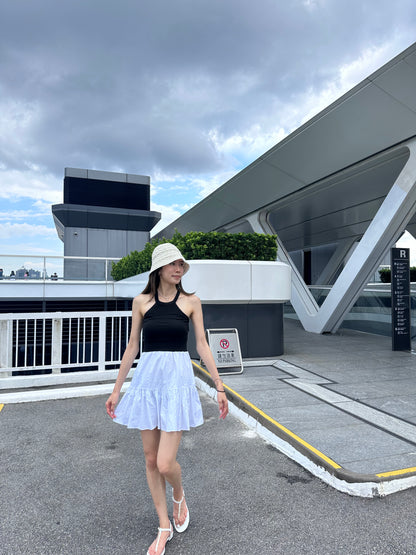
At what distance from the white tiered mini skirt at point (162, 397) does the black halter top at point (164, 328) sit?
47 mm

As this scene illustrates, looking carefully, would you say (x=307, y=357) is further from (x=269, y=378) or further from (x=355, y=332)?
(x=355, y=332)

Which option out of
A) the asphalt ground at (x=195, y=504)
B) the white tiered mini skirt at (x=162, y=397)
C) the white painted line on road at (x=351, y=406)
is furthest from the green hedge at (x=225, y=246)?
the white tiered mini skirt at (x=162, y=397)

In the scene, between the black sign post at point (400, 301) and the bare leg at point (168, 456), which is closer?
the bare leg at point (168, 456)

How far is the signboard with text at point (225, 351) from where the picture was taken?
304 inches

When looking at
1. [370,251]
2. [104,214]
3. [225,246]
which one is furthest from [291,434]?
[104,214]

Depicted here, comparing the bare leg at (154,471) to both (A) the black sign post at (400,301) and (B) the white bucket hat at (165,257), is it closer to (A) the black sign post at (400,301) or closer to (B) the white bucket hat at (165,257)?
(B) the white bucket hat at (165,257)

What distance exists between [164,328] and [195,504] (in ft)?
5.09

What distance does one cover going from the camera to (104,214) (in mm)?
26344

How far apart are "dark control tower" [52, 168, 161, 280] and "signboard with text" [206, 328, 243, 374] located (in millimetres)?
18743

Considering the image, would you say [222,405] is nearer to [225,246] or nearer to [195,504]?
[195,504]

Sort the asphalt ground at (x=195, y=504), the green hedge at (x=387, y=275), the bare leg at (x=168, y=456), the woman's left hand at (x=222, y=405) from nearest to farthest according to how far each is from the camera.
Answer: the bare leg at (x=168, y=456), the asphalt ground at (x=195, y=504), the woman's left hand at (x=222, y=405), the green hedge at (x=387, y=275)

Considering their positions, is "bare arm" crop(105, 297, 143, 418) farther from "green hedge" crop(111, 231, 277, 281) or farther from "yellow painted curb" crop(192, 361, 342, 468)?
"green hedge" crop(111, 231, 277, 281)

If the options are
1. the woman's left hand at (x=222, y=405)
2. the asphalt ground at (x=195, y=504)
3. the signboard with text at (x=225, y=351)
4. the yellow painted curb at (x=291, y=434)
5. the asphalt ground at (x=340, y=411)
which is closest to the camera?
the asphalt ground at (x=195, y=504)

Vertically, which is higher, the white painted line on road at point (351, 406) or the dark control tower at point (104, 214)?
the dark control tower at point (104, 214)
